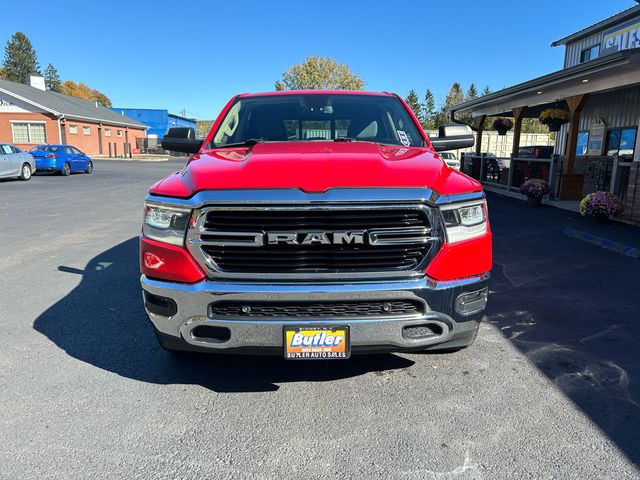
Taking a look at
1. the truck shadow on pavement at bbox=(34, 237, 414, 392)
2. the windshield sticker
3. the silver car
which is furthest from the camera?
the silver car

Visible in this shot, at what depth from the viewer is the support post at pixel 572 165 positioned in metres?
13.0

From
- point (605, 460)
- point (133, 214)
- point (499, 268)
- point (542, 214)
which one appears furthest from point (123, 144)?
point (605, 460)

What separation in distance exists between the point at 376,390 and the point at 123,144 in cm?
5263

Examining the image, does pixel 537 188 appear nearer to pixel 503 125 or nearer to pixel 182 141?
pixel 503 125

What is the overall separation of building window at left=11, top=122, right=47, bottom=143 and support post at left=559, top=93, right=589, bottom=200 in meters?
36.9

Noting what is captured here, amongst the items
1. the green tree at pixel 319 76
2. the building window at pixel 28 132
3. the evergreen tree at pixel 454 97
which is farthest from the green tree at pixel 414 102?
the building window at pixel 28 132

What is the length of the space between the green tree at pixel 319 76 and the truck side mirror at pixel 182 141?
49.1 m

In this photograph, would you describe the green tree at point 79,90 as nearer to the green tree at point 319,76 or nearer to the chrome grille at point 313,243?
the green tree at point 319,76

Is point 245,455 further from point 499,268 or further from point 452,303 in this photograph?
point 499,268

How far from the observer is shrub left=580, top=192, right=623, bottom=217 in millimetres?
9352

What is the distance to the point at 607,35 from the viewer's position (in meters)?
17.4

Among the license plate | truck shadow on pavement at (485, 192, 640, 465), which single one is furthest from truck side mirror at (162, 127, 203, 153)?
truck shadow on pavement at (485, 192, 640, 465)

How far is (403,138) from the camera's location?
159 inches

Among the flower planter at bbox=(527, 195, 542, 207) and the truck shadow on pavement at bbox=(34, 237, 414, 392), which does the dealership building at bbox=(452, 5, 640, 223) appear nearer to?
the flower planter at bbox=(527, 195, 542, 207)
